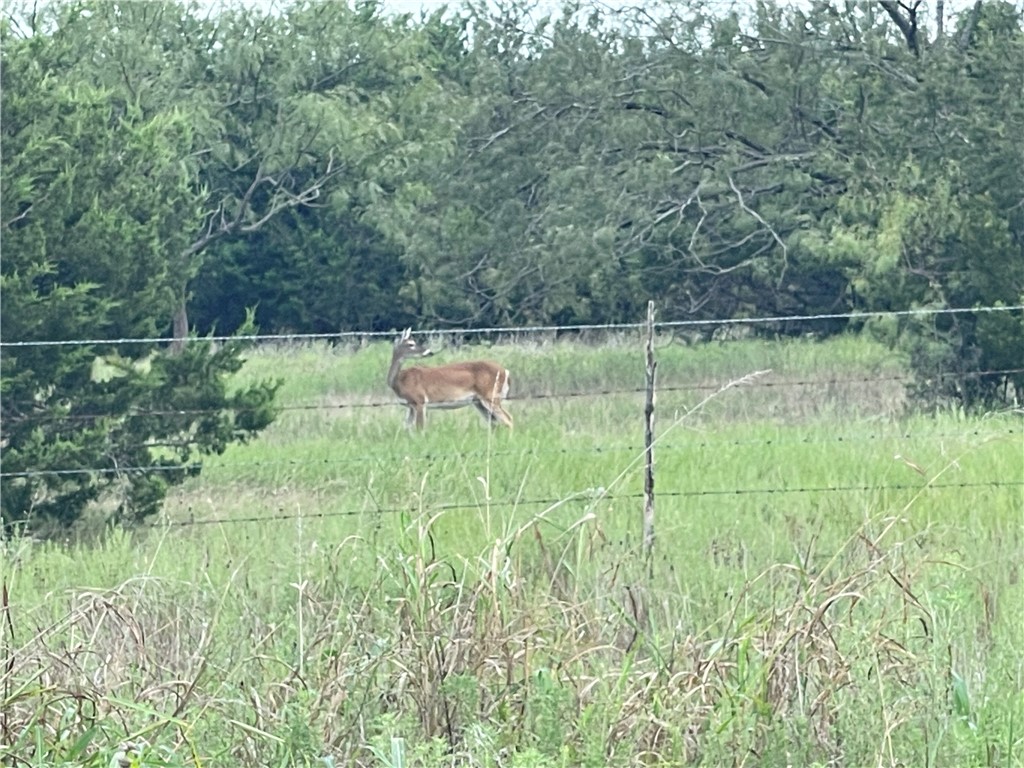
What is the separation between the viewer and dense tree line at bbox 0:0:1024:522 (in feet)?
25.9

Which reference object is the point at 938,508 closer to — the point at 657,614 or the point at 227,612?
the point at 657,614

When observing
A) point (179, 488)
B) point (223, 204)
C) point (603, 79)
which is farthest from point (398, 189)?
point (179, 488)

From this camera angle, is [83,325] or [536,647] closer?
[536,647]

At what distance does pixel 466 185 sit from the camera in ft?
59.3

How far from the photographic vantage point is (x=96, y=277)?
803 centimetres

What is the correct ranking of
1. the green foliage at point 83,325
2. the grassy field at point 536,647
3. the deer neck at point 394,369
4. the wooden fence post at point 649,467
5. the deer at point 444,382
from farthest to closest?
1. the deer neck at point 394,369
2. the deer at point 444,382
3. the green foliage at point 83,325
4. the wooden fence post at point 649,467
5. the grassy field at point 536,647

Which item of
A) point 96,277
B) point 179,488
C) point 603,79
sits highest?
point 603,79

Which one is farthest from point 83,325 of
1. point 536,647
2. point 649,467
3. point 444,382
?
point 444,382

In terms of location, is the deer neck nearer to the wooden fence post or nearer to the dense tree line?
the dense tree line

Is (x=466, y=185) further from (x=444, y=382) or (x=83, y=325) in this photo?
(x=83, y=325)

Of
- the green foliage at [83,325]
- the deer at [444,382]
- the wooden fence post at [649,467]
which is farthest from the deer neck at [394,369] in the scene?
the wooden fence post at [649,467]

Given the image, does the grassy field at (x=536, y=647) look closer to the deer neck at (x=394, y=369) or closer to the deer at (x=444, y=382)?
the deer at (x=444, y=382)

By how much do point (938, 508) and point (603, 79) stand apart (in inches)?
435

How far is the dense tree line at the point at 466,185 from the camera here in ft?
25.9
